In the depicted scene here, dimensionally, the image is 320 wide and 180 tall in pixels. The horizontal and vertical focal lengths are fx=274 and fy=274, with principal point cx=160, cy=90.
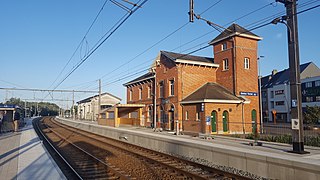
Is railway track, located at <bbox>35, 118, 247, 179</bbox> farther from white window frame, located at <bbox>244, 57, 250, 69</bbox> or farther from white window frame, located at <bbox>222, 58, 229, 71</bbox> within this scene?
white window frame, located at <bbox>244, 57, 250, 69</bbox>

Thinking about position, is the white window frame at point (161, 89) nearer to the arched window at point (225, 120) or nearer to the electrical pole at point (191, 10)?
the arched window at point (225, 120)

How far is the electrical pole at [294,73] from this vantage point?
458 inches

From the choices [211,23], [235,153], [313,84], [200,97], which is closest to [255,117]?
[200,97]

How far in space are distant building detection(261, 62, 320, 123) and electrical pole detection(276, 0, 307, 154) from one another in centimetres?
4557

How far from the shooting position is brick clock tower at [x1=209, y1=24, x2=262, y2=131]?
28188mm

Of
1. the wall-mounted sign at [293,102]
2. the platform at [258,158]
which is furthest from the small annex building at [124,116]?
the wall-mounted sign at [293,102]

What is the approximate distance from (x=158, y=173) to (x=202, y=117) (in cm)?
1540

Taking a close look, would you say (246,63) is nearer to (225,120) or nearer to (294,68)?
(225,120)

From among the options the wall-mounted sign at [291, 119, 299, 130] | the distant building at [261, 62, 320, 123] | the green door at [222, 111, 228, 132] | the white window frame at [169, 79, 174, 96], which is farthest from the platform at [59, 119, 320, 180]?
the distant building at [261, 62, 320, 123]

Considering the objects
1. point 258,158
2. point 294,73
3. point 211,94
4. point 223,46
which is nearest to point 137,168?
point 258,158

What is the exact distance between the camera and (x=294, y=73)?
1202 cm

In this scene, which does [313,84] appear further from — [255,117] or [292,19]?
[292,19]

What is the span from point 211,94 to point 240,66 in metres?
4.89

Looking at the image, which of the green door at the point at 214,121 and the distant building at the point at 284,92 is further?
the distant building at the point at 284,92
